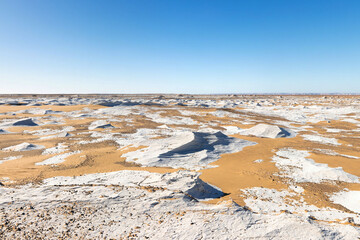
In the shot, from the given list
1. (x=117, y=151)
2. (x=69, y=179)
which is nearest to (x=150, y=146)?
(x=117, y=151)

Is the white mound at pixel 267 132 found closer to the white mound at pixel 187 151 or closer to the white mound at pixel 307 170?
the white mound at pixel 187 151

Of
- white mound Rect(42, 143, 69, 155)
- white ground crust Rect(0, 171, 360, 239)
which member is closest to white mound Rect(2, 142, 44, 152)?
white mound Rect(42, 143, 69, 155)

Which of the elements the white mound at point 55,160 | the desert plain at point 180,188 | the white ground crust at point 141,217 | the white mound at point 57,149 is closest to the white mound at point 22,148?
the desert plain at point 180,188

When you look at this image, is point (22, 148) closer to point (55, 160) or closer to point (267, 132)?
point (55, 160)

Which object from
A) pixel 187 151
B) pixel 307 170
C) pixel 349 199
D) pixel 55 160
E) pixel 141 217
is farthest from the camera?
pixel 187 151

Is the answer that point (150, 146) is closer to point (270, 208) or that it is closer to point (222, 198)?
point (222, 198)

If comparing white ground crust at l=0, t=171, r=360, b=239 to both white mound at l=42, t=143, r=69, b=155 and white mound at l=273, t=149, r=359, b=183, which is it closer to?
white mound at l=273, t=149, r=359, b=183

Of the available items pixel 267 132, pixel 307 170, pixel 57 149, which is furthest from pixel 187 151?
pixel 267 132
